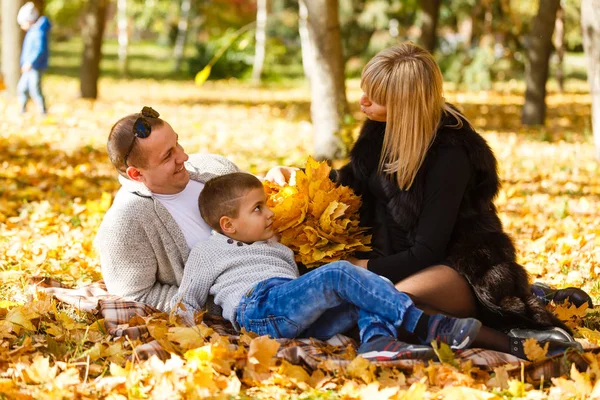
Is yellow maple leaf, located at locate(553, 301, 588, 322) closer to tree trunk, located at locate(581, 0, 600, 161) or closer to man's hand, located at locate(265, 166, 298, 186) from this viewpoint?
man's hand, located at locate(265, 166, 298, 186)

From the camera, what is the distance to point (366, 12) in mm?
22922

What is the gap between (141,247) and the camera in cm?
382

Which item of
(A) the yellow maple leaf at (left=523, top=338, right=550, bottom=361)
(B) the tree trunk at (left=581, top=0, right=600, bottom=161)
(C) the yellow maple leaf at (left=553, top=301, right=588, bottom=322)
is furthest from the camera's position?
(B) the tree trunk at (left=581, top=0, right=600, bottom=161)

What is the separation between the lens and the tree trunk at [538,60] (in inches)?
482

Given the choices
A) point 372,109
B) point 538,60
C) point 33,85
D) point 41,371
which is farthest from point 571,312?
point 538,60

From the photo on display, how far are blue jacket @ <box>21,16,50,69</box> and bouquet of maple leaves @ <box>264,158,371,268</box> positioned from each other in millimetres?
8836

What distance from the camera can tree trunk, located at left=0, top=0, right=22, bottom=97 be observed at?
13.5 meters

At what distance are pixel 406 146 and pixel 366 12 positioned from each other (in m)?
20.0

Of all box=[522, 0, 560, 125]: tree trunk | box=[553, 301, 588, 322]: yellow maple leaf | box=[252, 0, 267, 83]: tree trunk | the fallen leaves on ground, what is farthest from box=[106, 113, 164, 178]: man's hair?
box=[252, 0, 267, 83]: tree trunk

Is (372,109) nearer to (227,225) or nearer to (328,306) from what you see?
(227,225)

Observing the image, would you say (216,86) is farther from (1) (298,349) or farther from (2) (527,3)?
(1) (298,349)

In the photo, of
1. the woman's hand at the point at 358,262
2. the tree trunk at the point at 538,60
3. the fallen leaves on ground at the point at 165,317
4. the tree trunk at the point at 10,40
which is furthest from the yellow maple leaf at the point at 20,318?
the tree trunk at the point at 10,40

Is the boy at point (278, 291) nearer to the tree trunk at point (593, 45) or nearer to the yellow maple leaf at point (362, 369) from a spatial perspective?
the yellow maple leaf at point (362, 369)

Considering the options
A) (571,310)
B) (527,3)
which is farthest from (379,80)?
(527,3)
